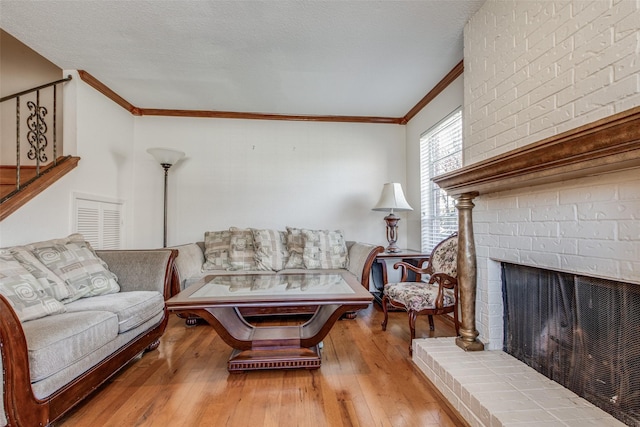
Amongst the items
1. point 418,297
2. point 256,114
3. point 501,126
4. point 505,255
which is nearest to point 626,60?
point 501,126

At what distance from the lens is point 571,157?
110 cm

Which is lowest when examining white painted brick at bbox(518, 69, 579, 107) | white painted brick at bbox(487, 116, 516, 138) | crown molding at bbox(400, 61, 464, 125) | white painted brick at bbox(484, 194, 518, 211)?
white painted brick at bbox(484, 194, 518, 211)

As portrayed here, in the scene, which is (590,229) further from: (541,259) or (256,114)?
(256,114)

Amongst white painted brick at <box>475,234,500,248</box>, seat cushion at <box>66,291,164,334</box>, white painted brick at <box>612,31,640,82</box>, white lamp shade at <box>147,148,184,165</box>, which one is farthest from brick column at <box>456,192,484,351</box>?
white lamp shade at <box>147,148,184,165</box>

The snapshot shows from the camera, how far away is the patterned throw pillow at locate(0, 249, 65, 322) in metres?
1.51

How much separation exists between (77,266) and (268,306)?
1.41m

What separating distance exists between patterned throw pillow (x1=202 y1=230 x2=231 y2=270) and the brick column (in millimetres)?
2314

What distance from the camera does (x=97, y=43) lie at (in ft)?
7.93

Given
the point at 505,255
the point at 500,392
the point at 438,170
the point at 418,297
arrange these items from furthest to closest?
the point at 438,170
the point at 418,297
the point at 505,255
the point at 500,392

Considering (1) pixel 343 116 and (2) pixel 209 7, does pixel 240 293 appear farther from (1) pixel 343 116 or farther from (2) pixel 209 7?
(1) pixel 343 116

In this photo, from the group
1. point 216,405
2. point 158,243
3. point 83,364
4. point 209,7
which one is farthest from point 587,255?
point 158,243

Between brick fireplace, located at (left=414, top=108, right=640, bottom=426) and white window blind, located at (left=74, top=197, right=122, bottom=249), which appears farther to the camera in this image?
white window blind, located at (left=74, top=197, right=122, bottom=249)

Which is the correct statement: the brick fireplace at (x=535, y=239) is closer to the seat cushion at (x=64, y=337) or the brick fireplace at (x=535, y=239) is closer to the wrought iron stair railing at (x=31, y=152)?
the seat cushion at (x=64, y=337)

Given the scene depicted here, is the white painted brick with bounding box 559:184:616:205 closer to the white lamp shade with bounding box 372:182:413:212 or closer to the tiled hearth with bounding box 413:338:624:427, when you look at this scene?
the tiled hearth with bounding box 413:338:624:427
